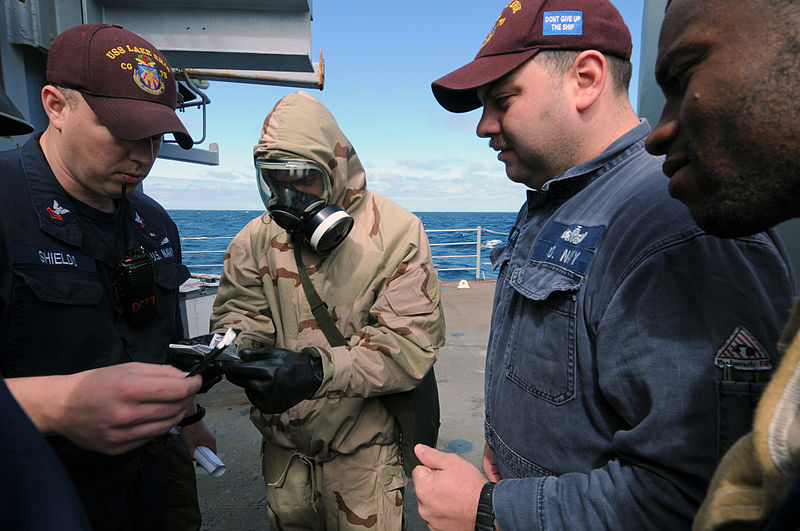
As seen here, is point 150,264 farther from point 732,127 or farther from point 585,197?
point 732,127

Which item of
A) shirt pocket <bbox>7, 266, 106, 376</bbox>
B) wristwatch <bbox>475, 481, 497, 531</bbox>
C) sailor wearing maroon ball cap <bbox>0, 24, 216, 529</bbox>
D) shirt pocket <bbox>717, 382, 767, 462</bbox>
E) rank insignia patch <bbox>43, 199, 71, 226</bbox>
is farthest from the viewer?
rank insignia patch <bbox>43, 199, 71, 226</bbox>

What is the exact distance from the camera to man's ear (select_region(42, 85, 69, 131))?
159 cm

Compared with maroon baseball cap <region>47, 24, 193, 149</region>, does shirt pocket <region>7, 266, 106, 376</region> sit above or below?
below

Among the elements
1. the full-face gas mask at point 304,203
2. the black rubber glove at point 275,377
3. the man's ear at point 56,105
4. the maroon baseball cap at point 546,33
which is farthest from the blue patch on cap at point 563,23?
the man's ear at point 56,105

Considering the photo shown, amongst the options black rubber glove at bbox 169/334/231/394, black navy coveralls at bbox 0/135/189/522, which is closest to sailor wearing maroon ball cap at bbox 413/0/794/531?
black rubber glove at bbox 169/334/231/394

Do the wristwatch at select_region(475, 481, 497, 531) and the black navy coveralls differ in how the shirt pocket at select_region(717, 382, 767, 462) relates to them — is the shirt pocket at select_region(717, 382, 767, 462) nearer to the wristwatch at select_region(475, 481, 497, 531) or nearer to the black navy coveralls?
the wristwatch at select_region(475, 481, 497, 531)

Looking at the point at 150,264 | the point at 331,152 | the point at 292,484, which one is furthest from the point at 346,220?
the point at 292,484

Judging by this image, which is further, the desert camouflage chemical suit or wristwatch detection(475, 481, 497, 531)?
the desert camouflage chemical suit

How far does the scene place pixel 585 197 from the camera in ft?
3.64

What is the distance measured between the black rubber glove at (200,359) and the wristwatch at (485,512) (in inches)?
39.5

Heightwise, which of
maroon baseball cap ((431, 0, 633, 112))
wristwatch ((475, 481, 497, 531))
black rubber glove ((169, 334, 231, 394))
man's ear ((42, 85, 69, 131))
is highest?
maroon baseball cap ((431, 0, 633, 112))

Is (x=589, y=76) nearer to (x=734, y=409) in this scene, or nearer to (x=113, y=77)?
(x=734, y=409)

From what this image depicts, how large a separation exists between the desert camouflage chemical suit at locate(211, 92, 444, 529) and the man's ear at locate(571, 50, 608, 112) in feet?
3.13

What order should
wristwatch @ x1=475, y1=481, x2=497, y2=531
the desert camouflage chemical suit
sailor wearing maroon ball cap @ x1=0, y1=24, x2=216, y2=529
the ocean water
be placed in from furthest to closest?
the ocean water < the desert camouflage chemical suit < sailor wearing maroon ball cap @ x1=0, y1=24, x2=216, y2=529 < wristwatch @ x1=475, y1=481, x2=497, y2=531
